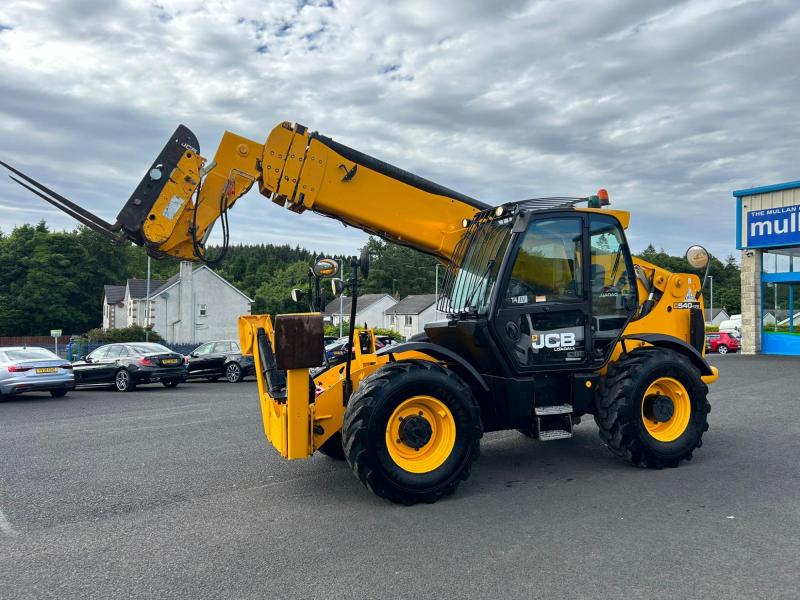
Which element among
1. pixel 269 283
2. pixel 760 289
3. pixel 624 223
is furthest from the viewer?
pixel 269 283

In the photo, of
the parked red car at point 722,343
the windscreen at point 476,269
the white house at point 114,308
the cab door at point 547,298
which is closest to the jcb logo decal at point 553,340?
the cab door at point 547,298

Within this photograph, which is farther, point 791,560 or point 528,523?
point 528,523

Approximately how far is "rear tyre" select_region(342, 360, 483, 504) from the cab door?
33.0 inches

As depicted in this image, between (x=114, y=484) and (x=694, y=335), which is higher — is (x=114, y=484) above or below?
below

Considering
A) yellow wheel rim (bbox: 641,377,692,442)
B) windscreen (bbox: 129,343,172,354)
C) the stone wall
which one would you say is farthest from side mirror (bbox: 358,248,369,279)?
the stone wall

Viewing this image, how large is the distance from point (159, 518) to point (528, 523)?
10.1 feet

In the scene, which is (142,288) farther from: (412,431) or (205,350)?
(412,431)

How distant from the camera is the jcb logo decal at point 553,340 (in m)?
6.21

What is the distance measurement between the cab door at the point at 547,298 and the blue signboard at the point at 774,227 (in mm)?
21263

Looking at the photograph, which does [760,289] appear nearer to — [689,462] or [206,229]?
[689,462]

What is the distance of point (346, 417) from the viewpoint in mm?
5418

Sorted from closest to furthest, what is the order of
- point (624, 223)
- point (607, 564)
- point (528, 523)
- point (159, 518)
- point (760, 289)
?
1. point (607, 564)
2. point (528, 523)
3. point (159, 518)
4. point (624, 223)
5. point (760, 289)

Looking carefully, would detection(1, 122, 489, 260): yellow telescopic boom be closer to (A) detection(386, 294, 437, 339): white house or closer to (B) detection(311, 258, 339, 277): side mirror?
(B) detection(311, 258, 339, 277): side mirror

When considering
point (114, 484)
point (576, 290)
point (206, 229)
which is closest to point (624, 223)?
point (576, 290)
